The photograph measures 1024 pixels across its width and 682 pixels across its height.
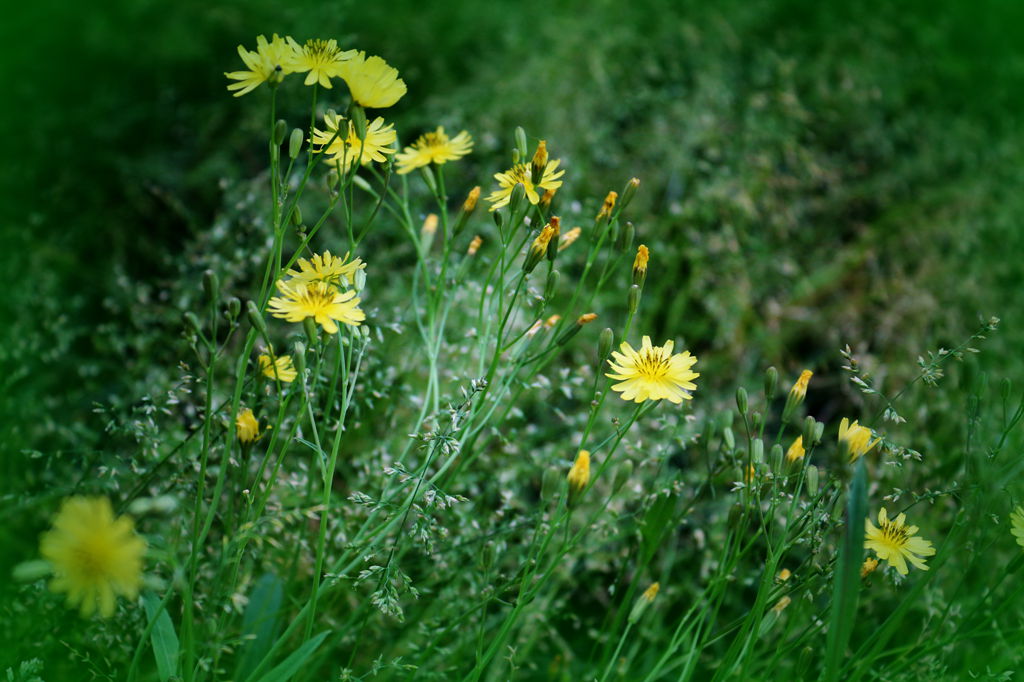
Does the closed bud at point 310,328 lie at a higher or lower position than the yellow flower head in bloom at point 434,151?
lower

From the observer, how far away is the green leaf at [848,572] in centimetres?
77

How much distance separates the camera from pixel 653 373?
Result: 938 mm

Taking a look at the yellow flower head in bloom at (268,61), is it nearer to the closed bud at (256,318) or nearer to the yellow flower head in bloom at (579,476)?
the closed bud at (256,318)

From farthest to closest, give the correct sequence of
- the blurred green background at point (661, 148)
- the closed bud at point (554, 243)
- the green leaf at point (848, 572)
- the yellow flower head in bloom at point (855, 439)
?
the blurred green background at point (661, 148) < the closed bud at point (554, 243) < the yellow flower head in bloom at point (855, 439) < the green leaf at point (848, 572)

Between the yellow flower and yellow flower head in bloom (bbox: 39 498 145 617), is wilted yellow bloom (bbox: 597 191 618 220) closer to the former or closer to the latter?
the yellow flower

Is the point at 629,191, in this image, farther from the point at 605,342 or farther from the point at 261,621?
the point at 261,621

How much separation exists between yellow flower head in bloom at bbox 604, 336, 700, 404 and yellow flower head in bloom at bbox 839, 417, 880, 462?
15cm

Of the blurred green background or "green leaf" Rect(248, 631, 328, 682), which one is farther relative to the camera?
the blurred green background

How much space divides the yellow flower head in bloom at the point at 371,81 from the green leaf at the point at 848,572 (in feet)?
1.84

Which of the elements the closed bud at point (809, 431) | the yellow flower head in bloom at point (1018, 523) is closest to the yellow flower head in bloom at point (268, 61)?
the closed bud at point (809, 431)

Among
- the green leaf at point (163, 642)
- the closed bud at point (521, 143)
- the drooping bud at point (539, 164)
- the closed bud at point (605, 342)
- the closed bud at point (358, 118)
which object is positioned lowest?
the green leaf at point (163, 642)

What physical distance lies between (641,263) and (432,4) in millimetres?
1995

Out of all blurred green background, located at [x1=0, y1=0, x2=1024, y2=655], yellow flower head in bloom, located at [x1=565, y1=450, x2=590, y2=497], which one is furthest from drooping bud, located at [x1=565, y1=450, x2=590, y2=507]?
blurred green background, located at [x1=0, y1=0, x2=1024, y2=655]

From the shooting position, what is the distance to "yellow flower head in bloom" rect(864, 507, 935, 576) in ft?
3.01
